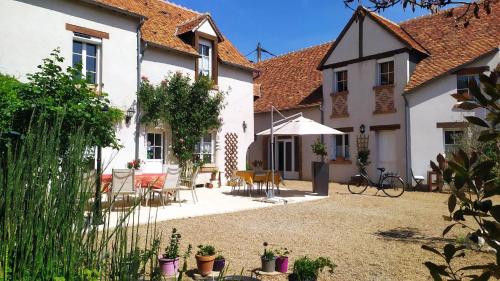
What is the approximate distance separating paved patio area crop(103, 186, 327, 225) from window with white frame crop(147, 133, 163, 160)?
1.56 m

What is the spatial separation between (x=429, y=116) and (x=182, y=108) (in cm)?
919

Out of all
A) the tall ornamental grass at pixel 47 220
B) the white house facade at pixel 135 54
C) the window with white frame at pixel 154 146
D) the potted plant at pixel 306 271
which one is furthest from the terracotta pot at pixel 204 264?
the window with white frame at pixel 154 146

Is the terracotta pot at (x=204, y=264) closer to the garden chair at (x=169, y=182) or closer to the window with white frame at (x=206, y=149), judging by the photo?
the garden chair at (x=169, y=182)

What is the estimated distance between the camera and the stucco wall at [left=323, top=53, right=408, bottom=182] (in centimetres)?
1551

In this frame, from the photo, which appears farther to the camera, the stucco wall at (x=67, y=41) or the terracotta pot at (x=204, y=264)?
the stucco wall at (x=67, y=41)

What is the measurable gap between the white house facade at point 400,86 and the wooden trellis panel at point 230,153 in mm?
4597

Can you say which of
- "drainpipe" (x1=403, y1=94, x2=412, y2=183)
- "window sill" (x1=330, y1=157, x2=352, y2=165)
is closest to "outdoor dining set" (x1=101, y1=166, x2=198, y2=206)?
"window sill" (x1=330, y1=157, x2=352, y2=165)

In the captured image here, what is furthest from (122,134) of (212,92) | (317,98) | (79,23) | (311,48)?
(311,48)

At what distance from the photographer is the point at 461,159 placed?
1.36 metres

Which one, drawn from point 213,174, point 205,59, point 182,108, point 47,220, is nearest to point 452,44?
point 205,59

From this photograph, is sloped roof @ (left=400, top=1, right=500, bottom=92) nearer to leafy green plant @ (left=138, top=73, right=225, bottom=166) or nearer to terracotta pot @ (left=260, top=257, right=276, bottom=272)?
leafy green plant @ (left=138, top=73, right=225, bottom=166)

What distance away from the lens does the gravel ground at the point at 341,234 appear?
4953 millimetres

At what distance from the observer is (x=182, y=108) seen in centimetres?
1355

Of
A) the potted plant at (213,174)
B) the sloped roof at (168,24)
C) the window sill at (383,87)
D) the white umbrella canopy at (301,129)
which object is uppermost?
the sloped roof at (168,24)
